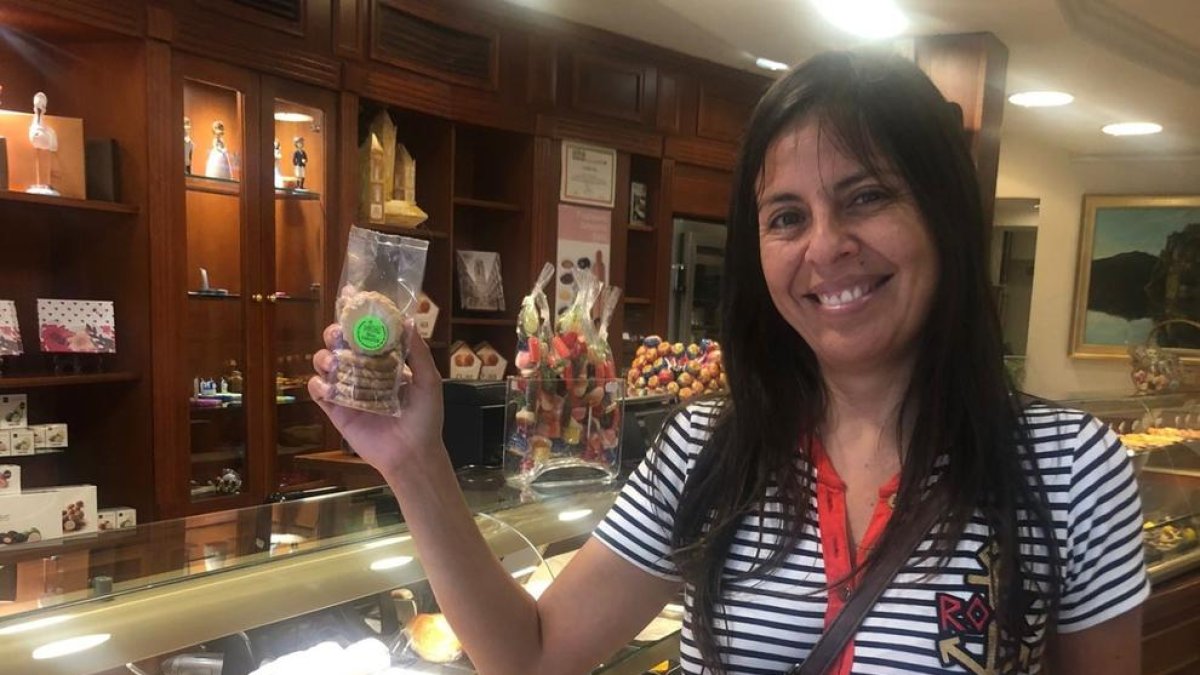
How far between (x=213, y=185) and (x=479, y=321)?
1408 millimetres

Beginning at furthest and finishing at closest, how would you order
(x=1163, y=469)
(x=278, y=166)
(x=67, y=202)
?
(x=278, y=166) → (x=1163, y=469) → (x=67, y=202)

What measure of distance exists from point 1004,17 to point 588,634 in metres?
3.34

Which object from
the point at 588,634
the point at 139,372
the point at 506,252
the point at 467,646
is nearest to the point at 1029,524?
the point at 588,634

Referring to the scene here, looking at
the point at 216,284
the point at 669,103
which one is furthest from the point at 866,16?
the point at 216,284

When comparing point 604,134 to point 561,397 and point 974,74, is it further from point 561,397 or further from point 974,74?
point 561,397

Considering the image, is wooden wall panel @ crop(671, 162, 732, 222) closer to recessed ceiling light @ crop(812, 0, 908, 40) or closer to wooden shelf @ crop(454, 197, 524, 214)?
wooden shelf @ crop(454, 197, 524, 214)

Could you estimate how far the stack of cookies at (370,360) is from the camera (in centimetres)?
97

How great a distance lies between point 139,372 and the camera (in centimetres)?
298

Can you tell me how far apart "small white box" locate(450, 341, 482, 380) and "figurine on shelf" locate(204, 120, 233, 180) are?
1317 millimetres

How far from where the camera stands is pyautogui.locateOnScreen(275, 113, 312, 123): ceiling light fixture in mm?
3365

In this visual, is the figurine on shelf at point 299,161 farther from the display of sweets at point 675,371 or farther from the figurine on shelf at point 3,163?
the display of sweets at point 675,371

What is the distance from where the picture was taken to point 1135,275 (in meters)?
6.12

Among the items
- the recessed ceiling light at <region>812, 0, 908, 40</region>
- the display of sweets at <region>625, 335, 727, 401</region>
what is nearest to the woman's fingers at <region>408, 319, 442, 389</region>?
the display of sweets at <region>625, 335, 727, 401</region>

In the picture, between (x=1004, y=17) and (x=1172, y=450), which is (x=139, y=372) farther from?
(x=1172, y=450)
